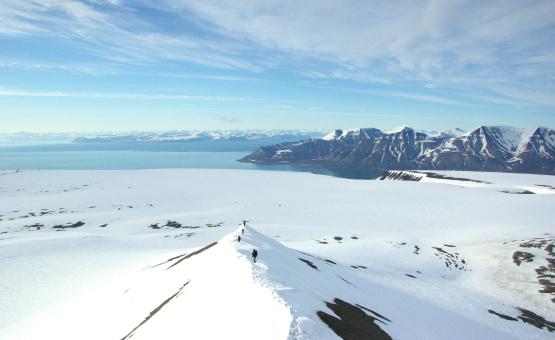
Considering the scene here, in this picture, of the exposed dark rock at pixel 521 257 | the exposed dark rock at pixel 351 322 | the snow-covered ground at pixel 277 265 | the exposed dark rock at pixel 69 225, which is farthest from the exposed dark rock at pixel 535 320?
the exposed dark rock at pixel 69 225

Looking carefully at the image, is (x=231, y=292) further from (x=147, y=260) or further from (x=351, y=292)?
(x=147, y=260)

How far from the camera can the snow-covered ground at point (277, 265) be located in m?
19.7

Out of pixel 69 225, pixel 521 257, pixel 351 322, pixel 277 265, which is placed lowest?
pixel 69 225

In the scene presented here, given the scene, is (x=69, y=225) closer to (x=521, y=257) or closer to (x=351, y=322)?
(x=351, y=322)

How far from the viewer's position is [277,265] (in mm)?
26125

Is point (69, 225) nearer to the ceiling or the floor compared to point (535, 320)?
nearer to the floor

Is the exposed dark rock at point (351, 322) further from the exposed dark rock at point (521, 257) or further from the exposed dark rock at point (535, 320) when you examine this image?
the exposed dark rock at point (521, 257)

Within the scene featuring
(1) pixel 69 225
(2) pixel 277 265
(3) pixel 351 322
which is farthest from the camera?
(1) pixel 69 225

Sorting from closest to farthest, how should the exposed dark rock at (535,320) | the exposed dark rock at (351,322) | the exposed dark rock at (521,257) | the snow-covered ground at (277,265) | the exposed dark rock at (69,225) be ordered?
1. the exposed dark rock at (351,322)
2. the snow-covered ground at (277,265)
3. the exposed dark rock at (535,320)
4. the exposed dark rock at (521,257)
5. the exposed dark rock at (69,225)

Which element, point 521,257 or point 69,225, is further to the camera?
point 69,225

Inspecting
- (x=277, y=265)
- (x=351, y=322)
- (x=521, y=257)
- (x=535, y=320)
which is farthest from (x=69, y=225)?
(x=521, y=257)

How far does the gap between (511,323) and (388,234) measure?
33729 millimetres

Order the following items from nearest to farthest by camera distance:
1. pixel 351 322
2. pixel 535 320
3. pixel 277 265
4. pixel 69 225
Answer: pixel 351 322 < pixel 277 265 < pixel 535 320 < pixel 69 225

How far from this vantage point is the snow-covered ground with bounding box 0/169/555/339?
1967 centimetres
